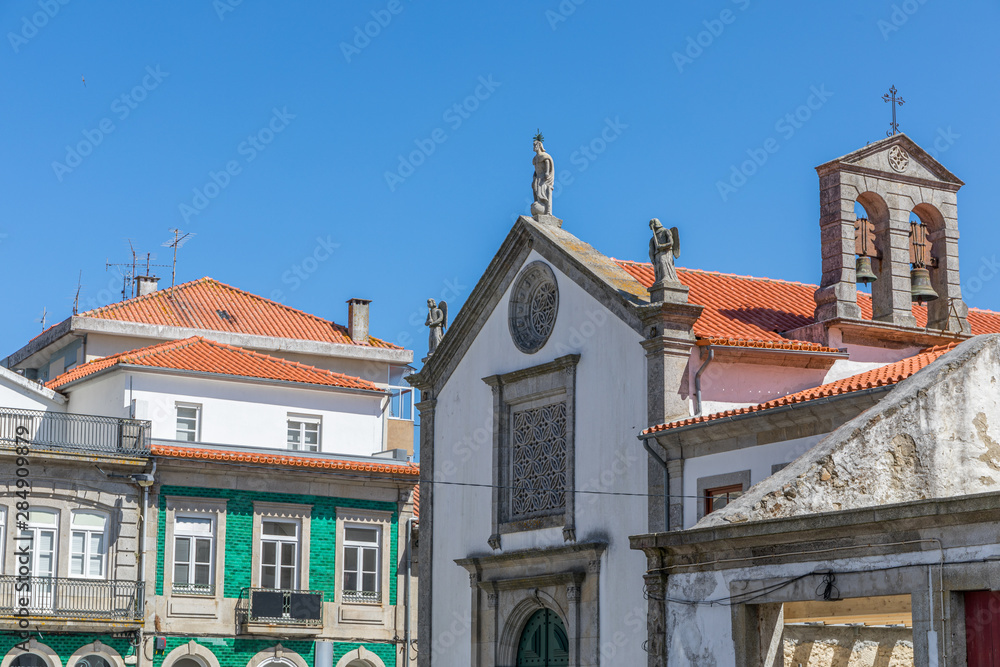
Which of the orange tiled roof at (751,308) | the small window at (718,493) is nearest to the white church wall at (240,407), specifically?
the orange tiled roof at (751,308)

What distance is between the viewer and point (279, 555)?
34.4 meters

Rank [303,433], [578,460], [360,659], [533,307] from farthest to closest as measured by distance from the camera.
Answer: [303,433], [360,659], [533,307], [578,460]

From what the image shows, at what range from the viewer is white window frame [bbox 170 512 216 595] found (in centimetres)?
3347

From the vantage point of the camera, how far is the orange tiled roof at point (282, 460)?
33.1 meters

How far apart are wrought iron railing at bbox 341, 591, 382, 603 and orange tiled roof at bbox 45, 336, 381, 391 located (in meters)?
5.06

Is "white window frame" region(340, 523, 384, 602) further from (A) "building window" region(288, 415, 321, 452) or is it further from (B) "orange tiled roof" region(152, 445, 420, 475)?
(A) "building window" region(288, 415, 321, 452)

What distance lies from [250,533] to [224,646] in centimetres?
249

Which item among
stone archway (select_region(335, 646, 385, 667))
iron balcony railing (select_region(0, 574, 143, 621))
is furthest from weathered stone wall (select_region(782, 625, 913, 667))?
iron balcony railing (select_region(0, 574, 143, 621))

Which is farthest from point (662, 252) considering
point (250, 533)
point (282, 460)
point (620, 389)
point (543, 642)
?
point (250, 533)

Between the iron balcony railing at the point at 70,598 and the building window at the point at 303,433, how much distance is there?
558cm

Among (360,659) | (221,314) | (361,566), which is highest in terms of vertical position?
(221,314)

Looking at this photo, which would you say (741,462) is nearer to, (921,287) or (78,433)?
(921,287)

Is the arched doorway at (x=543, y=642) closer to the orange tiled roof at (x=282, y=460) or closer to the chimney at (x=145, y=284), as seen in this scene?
the orange tiled roof at (x=282, y=460)

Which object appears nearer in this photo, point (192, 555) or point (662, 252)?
point (662, 252)
